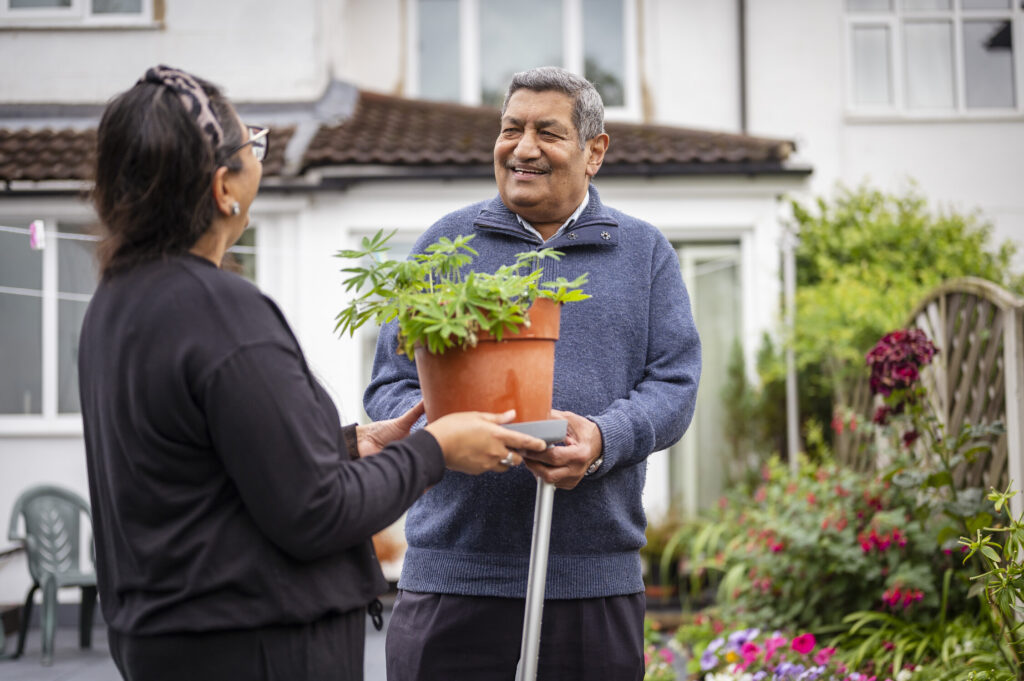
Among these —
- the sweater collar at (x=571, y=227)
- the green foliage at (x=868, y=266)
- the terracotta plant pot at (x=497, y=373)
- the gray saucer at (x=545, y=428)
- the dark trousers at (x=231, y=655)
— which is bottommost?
the dark trousers at (x=231, y=655)

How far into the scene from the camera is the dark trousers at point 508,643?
1.94m

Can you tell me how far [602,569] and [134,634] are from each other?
940 mm

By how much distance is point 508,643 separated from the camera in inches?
76.5

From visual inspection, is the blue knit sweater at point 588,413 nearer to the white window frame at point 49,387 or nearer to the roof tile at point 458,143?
the roof tile at point 458,143

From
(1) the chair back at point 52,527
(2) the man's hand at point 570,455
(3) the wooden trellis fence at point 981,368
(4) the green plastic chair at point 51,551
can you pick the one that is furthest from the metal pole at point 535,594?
(1) the chair back at point 52,527

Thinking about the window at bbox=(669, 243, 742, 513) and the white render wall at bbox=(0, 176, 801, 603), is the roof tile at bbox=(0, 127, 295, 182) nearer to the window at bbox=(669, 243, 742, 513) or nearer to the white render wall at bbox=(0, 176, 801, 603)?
the white render wall at bbox=(0, 176, 801, 603)

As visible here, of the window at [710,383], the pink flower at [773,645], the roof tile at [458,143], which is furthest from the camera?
the window at [710,383]

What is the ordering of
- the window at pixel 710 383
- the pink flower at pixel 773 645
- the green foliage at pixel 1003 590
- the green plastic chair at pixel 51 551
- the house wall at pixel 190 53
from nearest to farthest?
the green foliage at pixel 1003 590
the pink flower at pixel 773 645
the green plastic chair at pixel 51 551
the window at pixel 710 383
the house wall at pixel 190 53

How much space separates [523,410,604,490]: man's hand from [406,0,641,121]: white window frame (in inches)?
315

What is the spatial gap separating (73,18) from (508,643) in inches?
307

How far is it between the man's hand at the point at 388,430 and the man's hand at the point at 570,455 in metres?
0.27

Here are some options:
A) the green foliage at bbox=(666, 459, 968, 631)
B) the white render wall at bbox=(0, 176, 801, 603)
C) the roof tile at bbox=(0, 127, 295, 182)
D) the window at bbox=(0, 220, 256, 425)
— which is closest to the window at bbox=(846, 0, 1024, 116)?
the white render wall at bbox=(0, 176, 801, 603)

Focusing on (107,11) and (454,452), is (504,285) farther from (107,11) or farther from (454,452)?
(107,11)

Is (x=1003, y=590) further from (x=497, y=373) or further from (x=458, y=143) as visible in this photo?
(x=458, y=143)
